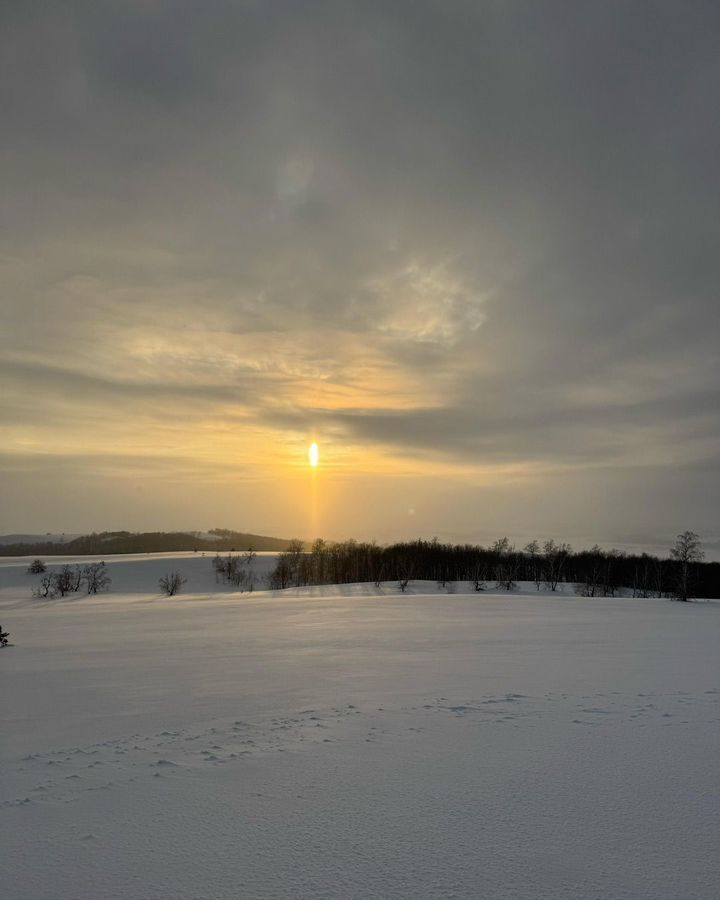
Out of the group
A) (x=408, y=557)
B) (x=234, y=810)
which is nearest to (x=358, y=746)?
(x=234, y=810)

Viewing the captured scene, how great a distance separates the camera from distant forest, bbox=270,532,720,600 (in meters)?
88.5

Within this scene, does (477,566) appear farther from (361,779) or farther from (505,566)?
(361,779)

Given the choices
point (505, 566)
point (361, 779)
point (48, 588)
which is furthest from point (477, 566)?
point (361, 779)

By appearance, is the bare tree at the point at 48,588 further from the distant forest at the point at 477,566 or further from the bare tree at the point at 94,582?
the distant forest at the point at 477,566

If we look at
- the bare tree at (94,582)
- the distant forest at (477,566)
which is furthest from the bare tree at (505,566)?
the bare tree at (94,582)

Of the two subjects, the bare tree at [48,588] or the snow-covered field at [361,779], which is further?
the bare tree at [48,588]

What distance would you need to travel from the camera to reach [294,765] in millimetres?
7117

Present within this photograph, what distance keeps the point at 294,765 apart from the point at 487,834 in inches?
105

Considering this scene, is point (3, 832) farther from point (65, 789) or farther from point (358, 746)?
point (358, 746)

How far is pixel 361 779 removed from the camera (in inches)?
264

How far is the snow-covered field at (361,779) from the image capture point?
4.74 meters

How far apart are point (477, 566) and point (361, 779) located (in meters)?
81.4

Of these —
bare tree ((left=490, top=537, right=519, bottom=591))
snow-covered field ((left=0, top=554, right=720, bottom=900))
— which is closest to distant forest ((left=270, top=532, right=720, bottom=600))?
bare tree ((left=490, top=537, right=519, bottom=591))

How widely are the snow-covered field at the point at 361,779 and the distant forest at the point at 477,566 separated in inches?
3003
